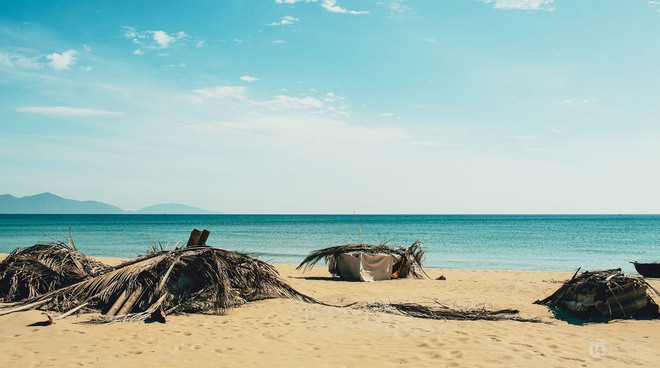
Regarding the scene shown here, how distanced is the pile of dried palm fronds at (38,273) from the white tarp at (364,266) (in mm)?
7964

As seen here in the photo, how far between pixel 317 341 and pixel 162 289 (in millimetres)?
3703

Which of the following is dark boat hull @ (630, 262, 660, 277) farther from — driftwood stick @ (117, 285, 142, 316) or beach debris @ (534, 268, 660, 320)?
driftwood stick @ (117, 285, 142, 316)

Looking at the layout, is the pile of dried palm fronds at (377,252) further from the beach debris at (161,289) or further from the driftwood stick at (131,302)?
the driftwood stick at (131,302)

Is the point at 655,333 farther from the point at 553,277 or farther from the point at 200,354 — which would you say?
the point at 553,277

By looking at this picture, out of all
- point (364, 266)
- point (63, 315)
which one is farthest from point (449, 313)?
point (63, 315)

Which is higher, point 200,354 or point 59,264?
point 59,264

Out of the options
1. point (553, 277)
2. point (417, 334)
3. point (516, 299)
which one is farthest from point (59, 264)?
point (553, 277)

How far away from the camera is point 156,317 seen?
850 cm

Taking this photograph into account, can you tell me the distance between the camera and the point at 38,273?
10.3 m

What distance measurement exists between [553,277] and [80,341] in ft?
55.5

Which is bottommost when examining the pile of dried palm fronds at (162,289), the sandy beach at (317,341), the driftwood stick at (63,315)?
the sandy beach at (317,341)

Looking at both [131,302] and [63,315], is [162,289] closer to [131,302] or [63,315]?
[131,302]

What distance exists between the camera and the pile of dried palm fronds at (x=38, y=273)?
1013cm

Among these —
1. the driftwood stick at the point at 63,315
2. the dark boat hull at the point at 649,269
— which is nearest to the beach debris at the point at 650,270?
the dark boat hull at the point at 649,269
